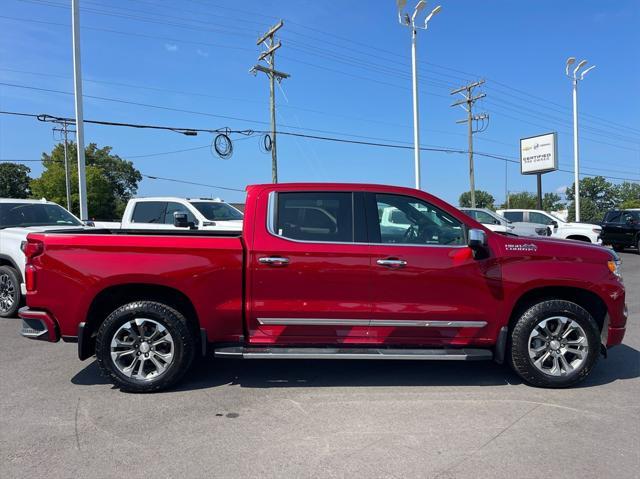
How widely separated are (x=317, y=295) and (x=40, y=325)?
2552 millimetres

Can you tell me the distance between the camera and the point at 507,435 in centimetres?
360

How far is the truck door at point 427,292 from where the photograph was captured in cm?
437

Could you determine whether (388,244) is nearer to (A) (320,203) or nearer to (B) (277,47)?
(A) (320,203)

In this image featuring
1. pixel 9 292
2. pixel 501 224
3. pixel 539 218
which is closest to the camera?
pixel 9 292

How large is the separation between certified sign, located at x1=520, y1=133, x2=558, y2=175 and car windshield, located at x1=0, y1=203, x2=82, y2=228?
31815 mm

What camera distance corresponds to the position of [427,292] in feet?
14.4

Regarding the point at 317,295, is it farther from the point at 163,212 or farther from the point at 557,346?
the point at 163,212

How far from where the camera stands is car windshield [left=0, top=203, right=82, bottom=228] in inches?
319

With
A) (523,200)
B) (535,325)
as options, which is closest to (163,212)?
(535,325)

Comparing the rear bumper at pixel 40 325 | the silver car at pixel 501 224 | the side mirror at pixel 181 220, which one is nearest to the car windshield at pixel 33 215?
the side mirror at pixel 181 220

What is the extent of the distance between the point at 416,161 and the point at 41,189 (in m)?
54.5

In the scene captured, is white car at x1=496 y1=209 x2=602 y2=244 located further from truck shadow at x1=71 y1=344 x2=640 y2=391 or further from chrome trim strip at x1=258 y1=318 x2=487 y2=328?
chrome trim strip at x1=258 y1=318 x2=487 y2=328

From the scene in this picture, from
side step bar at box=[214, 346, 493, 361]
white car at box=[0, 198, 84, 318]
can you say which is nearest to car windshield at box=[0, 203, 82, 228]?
white car at box=[0, 198, 84, 318]

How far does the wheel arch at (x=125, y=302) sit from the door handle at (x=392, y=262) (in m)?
1.77
